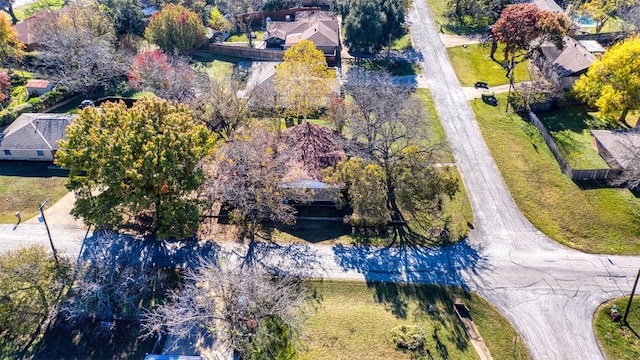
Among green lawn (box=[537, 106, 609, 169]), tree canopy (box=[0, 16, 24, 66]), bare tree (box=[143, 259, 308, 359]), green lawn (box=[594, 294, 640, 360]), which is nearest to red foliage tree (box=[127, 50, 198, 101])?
tree canopy (box=[0, 16, 24, 66])

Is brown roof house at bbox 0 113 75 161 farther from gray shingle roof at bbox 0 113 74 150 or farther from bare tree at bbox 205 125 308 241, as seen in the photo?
bare tree at bbox 205 125 308 241

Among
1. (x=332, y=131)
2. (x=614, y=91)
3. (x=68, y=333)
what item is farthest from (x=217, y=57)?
(x=614, y=91)

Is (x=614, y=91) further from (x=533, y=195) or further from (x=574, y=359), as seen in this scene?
(x=574, y=359)

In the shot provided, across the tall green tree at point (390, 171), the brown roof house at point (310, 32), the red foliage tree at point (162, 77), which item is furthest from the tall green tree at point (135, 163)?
the brown roof house at point (310, 32)

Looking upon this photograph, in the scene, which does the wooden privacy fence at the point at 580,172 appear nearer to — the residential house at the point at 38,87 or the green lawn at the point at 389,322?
the green lawn at the point at 389,322

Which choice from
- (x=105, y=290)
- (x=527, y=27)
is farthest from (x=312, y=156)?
(x=527, y=27)

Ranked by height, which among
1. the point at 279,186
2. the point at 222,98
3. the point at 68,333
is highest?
the point at 222,98

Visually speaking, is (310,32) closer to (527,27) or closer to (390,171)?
(527,27)
